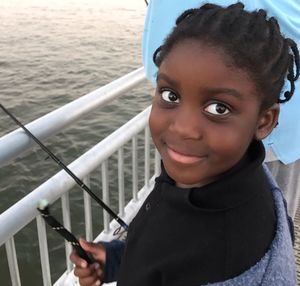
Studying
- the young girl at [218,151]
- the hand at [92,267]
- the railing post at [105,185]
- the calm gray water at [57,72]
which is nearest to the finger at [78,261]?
the hand at [92,267]

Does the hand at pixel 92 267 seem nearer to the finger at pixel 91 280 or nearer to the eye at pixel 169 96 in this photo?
the finger at pixel 91 280

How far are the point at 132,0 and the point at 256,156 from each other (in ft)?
62.7

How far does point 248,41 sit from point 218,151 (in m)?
0.25

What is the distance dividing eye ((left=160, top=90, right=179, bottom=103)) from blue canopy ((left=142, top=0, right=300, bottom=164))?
1.75 feet

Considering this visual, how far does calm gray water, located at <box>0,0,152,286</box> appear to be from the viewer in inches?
228

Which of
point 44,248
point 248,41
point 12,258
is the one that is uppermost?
point 248,41

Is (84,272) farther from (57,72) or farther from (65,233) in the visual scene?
(57,72)

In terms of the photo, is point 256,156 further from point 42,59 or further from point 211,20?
point 42,59

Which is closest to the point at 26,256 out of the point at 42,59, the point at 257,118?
the point at 257,118

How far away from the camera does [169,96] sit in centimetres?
105

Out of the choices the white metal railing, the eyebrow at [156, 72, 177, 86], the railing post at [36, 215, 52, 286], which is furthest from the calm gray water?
the eyebrow at [156, 72, 177, 86]

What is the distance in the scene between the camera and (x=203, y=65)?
0.98m

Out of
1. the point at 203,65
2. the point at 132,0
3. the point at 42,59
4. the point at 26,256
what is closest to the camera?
the point at 203,65

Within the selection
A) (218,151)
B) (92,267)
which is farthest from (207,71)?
(92,267)
